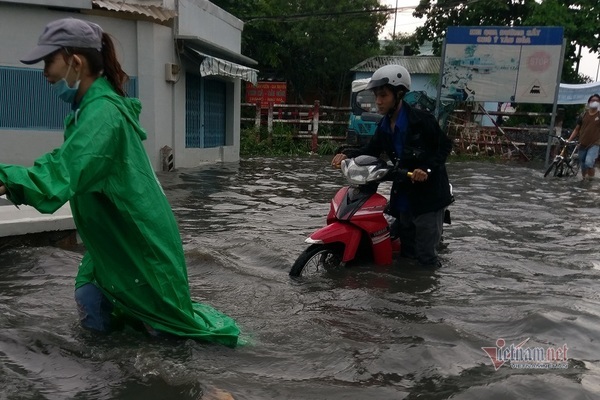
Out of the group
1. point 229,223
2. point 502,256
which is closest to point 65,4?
point 229,223

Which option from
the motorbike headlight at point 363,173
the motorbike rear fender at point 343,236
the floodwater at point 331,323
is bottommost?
the floodwater at point 331,323

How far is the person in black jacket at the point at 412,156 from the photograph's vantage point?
4.73 metres

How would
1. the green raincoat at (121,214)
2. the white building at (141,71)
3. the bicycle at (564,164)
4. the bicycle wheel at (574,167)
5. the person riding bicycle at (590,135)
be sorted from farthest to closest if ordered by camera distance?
the bicycle wheel at (574,167)
the bicycle at (564,164)
the person riding bicycle at (590,135)
the white building at (141,71)
the green raincoat at (121,214)

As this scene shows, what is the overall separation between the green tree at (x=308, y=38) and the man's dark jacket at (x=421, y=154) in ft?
71.5

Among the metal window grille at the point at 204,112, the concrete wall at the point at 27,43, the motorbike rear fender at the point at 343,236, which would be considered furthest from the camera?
the metal window grille at the point at 204,112

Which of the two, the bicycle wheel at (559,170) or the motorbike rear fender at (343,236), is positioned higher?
the motorbike rear fender at (343,236)

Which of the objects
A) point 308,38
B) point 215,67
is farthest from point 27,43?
point 308,38

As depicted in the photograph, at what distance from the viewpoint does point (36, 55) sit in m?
2.44

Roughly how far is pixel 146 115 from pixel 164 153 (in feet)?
2.86

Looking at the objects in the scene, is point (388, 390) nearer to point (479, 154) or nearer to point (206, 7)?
point (206, 7)

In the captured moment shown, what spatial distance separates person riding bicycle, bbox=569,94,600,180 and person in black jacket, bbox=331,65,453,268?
8435mm

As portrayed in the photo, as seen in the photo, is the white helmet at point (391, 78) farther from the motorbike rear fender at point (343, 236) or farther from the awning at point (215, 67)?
the awning at point (215, 67)

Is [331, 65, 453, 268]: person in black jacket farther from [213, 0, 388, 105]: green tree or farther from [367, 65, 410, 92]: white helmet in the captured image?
[213, 0, 388, 105]: green tree

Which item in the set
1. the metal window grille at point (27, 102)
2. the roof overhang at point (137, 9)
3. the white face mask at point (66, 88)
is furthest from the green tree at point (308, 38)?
the white face mask at point (66, 88)
